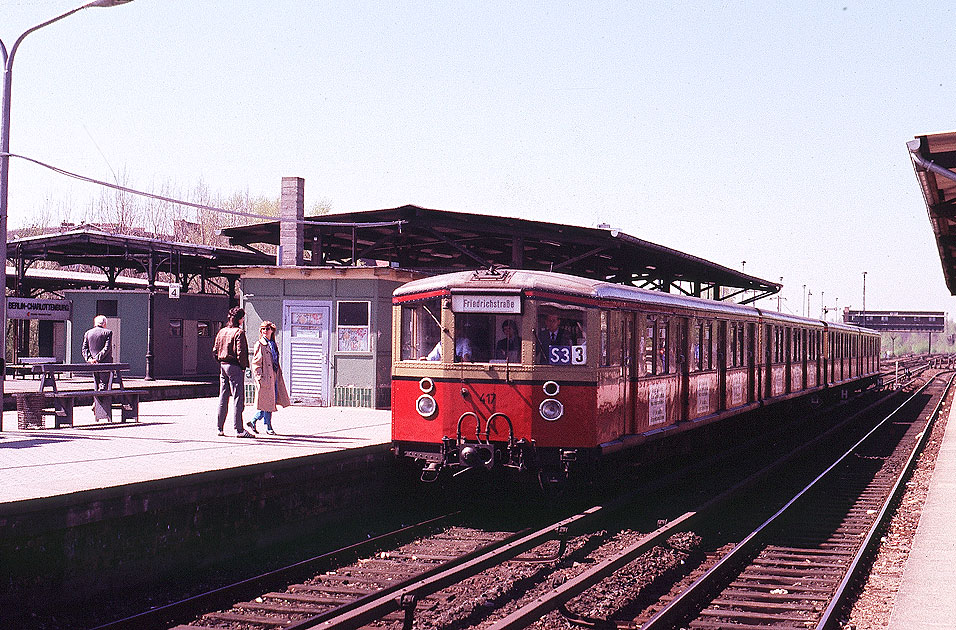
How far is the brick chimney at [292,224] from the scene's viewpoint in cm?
1914

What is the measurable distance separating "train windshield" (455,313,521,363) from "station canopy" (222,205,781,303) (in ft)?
16.8

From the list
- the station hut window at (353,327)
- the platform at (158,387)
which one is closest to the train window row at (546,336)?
the station hut window at (353,327)

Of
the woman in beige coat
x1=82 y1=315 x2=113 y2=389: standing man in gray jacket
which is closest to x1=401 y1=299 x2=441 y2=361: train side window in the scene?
the woman in beige coat

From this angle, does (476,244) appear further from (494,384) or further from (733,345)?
(494,384)

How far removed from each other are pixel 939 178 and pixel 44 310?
22119 mm

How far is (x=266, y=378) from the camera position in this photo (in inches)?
497

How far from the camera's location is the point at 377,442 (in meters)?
11.9

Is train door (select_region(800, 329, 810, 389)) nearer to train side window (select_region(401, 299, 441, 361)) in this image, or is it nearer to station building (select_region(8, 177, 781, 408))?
station building (select_region(8, 177, 781, 408))

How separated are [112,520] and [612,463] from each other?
18.3ft

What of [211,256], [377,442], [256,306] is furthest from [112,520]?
[211,256]

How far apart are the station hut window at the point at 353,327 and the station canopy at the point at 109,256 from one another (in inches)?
248

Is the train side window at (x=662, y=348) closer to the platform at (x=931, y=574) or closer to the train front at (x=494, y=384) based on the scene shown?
the train front at (x=494, y=384)

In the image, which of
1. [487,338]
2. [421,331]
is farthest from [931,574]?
[421,331]

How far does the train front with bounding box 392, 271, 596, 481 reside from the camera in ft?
32.4
